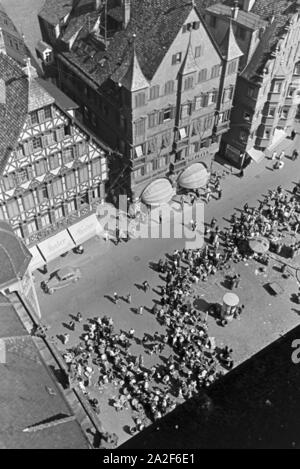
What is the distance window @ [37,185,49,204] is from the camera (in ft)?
140

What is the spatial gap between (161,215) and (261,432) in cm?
2445

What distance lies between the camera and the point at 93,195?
4800 cm

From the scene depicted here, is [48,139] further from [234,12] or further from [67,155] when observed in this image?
[234,12]

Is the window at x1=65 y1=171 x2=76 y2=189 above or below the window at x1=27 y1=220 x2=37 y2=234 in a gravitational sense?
above

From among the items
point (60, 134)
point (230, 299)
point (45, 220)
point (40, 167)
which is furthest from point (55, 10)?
point (230, 299)

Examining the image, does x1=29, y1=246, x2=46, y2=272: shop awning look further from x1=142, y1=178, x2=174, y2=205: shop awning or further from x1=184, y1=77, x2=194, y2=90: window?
x1=184, y1=77, x2=194, y2=90: window

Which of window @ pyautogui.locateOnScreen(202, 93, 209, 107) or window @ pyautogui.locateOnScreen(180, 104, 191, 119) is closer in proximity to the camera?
window @ pyautogui.locateOnScreen(180, 104, 191, 119)

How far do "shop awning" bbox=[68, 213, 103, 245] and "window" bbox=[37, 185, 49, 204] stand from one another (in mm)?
4850

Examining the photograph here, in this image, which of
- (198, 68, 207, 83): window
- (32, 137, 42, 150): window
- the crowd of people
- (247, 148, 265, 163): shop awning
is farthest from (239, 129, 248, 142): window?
(32, 137, 42, 150): window

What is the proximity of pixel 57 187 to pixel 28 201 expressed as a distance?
2964 millimetres

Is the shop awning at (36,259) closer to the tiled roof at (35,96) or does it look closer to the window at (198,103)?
the tiled roof at (35,96)

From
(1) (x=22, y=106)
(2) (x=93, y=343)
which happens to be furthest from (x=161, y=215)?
(1) (x=22, y=106)

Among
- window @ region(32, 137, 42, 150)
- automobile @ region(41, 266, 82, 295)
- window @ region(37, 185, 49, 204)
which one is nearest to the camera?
window @ region(32, 137, 42, 150)
